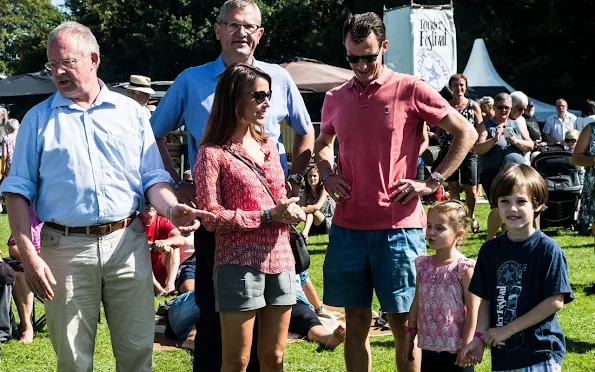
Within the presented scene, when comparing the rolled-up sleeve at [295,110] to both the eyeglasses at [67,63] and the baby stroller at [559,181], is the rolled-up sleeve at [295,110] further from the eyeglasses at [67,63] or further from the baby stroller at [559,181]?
the baby stroller at [559,181]

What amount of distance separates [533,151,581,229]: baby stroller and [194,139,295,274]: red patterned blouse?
8.27 m

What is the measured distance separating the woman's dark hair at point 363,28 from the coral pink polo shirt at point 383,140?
240 millimetres

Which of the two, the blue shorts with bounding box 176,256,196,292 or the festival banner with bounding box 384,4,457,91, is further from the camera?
A: the festival banner with bounding box 384,4,457,91

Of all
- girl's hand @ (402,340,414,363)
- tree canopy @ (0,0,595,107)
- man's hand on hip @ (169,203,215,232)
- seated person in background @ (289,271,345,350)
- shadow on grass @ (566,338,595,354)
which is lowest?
shadow on grass @ (566,338,595,354)

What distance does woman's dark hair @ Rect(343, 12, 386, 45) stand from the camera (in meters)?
4.68

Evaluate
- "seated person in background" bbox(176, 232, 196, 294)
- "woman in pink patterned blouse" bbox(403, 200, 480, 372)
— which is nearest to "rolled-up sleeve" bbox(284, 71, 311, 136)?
"woman in pink patterned blouse" bbox(403, 200, 480, 372)

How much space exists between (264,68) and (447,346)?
6.03ft

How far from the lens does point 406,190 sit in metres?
4.66

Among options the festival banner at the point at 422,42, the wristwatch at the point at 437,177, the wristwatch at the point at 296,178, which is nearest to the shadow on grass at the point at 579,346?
the wristwatch at the point at 437,177

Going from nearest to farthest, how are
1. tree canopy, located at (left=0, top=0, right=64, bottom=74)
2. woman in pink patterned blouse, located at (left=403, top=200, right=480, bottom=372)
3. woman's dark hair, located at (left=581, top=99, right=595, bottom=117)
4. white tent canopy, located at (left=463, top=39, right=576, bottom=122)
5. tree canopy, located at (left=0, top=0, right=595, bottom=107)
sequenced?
woman in pink patterned blouse, located at (left=403, top=200, right=480, bottom=372) < woman's dark hair, located at (left=581, top=99, right=595, bottom=117) < white tent canopy, located at (left=463, top=39, right=576, bottom=122) < tree canopy, located at (left=0, top=0, right=595, bottom=107) < tree canopy, located at (left=0, top=0, right=64, bottom=74)

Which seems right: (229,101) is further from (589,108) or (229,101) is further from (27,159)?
(589,108)

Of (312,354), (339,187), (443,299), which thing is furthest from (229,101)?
(312,354)

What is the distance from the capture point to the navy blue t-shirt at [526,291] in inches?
150

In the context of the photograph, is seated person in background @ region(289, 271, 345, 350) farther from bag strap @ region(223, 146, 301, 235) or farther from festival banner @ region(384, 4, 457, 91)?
festival banner @ region(384, 4, 457, 91)
